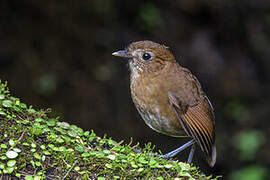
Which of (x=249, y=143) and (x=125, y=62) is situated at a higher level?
(x=125, y=62)

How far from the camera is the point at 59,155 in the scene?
286 centimetres

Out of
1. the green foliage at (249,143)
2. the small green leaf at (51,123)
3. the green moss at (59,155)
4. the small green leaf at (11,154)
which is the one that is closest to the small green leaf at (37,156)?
the green moss at (59,155)

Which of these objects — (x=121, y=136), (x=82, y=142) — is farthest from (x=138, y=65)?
(x=121, y=136)

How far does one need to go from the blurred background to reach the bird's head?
10.4 ft

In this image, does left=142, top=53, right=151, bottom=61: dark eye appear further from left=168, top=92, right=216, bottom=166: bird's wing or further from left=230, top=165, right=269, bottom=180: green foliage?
left=230, top=165, right=269, bottom=180: green foliage

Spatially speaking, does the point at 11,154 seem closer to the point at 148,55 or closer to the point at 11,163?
the point at 11,163

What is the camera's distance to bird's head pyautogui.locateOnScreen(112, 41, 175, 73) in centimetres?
Result: 412

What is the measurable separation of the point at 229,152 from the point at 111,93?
2.62 metres

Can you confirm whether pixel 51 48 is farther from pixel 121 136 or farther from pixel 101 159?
pixel 101 159

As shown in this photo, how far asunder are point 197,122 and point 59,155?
5.33 ft

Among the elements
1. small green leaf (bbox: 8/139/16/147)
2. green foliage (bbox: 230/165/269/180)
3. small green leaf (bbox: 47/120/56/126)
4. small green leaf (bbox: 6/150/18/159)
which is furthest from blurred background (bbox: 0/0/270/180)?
small green leaf (bbox: 6/150/18/159)

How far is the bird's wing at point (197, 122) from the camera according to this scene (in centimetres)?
388

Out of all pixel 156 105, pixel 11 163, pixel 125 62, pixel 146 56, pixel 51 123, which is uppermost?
pixel 125 62

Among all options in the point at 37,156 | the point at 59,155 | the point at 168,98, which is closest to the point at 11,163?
the point at 37,156
